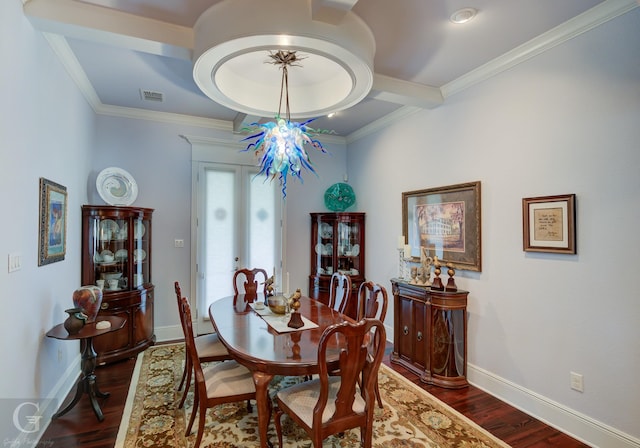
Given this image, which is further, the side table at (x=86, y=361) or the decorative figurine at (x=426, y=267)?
the decorative figurine at (x=426, y=267)

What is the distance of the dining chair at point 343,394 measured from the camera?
1.63 meters

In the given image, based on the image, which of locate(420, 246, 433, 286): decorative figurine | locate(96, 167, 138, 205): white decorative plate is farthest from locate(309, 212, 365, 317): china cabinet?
locate(96, 167, 138, 205): white decorative plate

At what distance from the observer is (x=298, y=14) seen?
80.5 inches

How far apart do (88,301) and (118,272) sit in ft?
3.38

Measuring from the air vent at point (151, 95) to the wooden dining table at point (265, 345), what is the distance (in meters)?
2.48

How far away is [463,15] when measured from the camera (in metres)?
2.29

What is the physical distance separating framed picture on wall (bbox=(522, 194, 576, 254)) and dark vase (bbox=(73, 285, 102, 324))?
141 inches

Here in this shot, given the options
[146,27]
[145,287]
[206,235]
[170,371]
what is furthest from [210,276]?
[146,27]

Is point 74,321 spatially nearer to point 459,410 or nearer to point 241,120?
point 241,120

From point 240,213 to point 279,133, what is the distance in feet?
7.74

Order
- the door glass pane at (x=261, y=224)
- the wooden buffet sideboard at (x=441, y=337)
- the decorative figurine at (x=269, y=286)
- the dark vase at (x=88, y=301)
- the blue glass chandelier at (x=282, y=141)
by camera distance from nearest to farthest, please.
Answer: the blue glass chandelier at (x=282, y=141)
the dark vase at (x=88, y=301)
the decorative figurine at (x=269, y=286)
the wooden buffet sideboard at (x=441, y=337)
the door glass pane at (x=261, y=224)

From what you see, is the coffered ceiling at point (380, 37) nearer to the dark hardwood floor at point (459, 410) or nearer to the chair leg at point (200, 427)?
the chair leg at point (200, 427)
